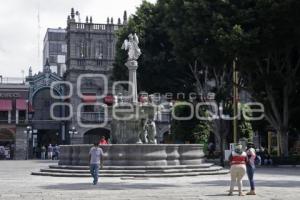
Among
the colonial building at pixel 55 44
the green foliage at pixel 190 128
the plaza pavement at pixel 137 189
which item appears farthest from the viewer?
the colonial building at pixel 55 44

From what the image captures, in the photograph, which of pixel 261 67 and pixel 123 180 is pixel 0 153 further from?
pixel 123 180

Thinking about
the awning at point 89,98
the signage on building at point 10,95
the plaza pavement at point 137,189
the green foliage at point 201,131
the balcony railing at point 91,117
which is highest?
the signage on building at point 10,95

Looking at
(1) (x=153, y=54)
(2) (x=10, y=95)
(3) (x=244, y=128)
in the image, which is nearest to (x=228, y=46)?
(1) (x=153, y=54)

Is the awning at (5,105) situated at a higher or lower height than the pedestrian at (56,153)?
higher

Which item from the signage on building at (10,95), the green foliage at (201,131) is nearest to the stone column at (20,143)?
the signage on building at (10,95)

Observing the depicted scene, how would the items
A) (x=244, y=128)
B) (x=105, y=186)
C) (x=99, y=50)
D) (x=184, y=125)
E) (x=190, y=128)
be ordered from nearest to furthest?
(x=105, y=186) → (x=244, y=128) → (x=190, y=128) → (x=184, y=125) → (x=99, y=50)

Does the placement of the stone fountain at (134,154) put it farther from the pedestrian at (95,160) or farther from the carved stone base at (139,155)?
the pedestrian at (95,160)

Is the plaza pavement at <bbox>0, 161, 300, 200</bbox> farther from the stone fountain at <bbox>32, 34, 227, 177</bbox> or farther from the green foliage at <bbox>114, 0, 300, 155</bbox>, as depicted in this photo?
the green foliage at <bbox>114, 0, 300, 155</bbox>

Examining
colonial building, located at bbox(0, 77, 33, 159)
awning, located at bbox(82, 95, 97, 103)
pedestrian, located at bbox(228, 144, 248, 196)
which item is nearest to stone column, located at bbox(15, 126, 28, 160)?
colonial building, located at bbox(0, 77, 33, 159)

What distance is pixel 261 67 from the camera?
34.4m

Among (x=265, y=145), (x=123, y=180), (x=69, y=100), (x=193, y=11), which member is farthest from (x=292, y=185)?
(x=69, y=100)

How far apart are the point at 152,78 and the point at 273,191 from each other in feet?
84.3

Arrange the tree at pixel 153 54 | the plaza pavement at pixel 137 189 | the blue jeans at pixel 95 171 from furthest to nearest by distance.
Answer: the tree at pixel 153 54 < the blue jeans at pixel 95 171 < the plaza pavement at pixel 137 189

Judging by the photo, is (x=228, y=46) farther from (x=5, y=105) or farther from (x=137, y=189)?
(x=5, y=105)
